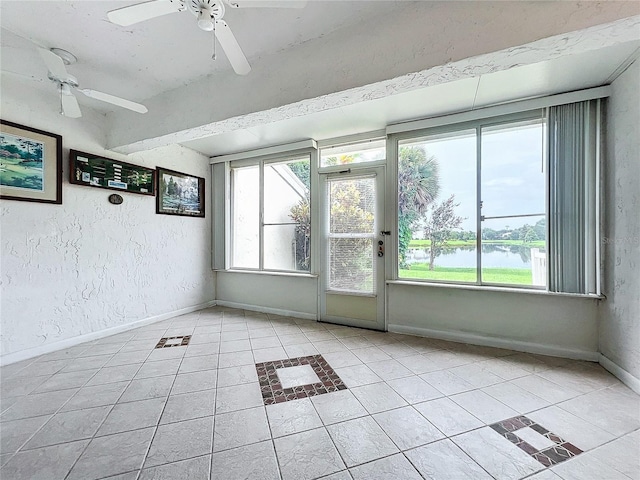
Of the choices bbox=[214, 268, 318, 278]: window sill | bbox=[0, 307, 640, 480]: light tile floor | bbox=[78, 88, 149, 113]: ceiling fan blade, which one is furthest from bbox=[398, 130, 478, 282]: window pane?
bbox=[78, 88, 149, 113]: ceiling fan blade

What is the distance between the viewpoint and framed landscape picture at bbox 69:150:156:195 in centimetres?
281

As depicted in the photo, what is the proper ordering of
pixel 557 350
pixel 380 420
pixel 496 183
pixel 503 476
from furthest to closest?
1. pixel 496 183
2. pixel 557 350
3. pixel 380 420
4. pixel 503 476

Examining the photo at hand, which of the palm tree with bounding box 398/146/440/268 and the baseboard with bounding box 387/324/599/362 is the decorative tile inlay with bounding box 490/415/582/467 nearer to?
the baseboard with bounding box 387/324/599/362

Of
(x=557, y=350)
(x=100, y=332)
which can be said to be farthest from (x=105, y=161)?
(x=557, y=350)

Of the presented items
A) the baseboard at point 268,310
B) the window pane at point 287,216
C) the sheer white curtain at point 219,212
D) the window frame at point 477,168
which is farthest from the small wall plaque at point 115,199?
the window frame at point 477,168

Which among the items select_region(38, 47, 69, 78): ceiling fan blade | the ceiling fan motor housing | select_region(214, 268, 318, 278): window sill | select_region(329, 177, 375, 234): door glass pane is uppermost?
select_region(38, 47, 69, 78): ceiling fan blade

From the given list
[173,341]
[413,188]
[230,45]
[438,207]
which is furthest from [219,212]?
[438,207]

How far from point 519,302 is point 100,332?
15.2 ft

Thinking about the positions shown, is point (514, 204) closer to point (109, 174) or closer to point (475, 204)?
point (475, 204)

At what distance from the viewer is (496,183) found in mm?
2805

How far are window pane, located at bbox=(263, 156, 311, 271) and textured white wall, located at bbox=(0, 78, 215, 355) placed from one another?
1275 millimetres

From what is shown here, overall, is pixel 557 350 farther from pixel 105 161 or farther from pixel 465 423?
pixel 105 161

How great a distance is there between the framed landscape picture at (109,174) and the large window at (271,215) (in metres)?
1.29

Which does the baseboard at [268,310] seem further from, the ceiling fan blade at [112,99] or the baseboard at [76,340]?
the ceiling fan blade at [112,99]
